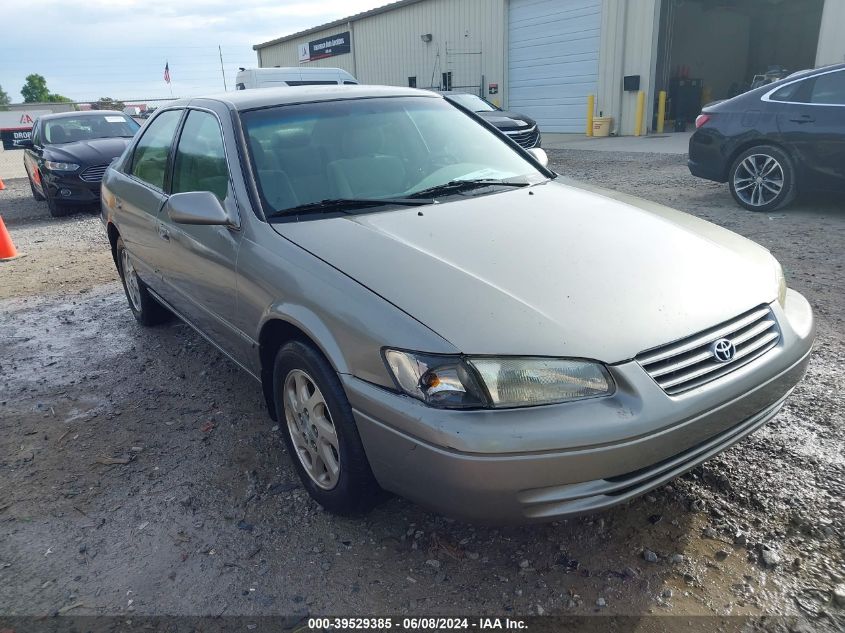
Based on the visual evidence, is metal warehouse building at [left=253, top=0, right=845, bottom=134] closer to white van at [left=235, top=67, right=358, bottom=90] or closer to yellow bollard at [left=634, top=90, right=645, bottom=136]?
yellow bollard at [left=634, top=90, right=645, bottom=136]

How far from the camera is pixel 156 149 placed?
4.16 metres

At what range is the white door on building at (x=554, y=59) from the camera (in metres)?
18.1

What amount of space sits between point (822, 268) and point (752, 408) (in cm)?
369

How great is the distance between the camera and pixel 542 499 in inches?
76.4

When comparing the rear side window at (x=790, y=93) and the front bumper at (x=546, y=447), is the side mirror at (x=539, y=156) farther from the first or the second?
the rear side window at (x=790, y=93)

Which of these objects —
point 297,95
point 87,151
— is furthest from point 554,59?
point 297,95

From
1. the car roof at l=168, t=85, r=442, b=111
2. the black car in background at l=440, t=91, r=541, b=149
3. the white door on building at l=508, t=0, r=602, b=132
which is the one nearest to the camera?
the car roof at l=168, t=85, r=442, b=111

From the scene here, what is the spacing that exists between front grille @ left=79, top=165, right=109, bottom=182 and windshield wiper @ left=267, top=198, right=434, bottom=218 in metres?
8.30

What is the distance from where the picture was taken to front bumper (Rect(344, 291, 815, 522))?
6.19 feet

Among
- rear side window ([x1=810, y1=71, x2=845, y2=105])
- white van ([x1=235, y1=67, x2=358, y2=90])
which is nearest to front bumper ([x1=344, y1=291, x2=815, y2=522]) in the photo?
rear side window ([x1=810, y1=71, x2=845, y2=105])

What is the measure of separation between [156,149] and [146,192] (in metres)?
0.30

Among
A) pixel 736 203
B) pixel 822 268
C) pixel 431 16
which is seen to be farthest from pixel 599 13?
pixel 822 268

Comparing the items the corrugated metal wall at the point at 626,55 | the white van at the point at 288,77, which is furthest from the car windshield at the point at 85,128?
the corrugated metal wall at the point at 626,55

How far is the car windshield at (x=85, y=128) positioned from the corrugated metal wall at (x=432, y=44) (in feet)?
43.9
